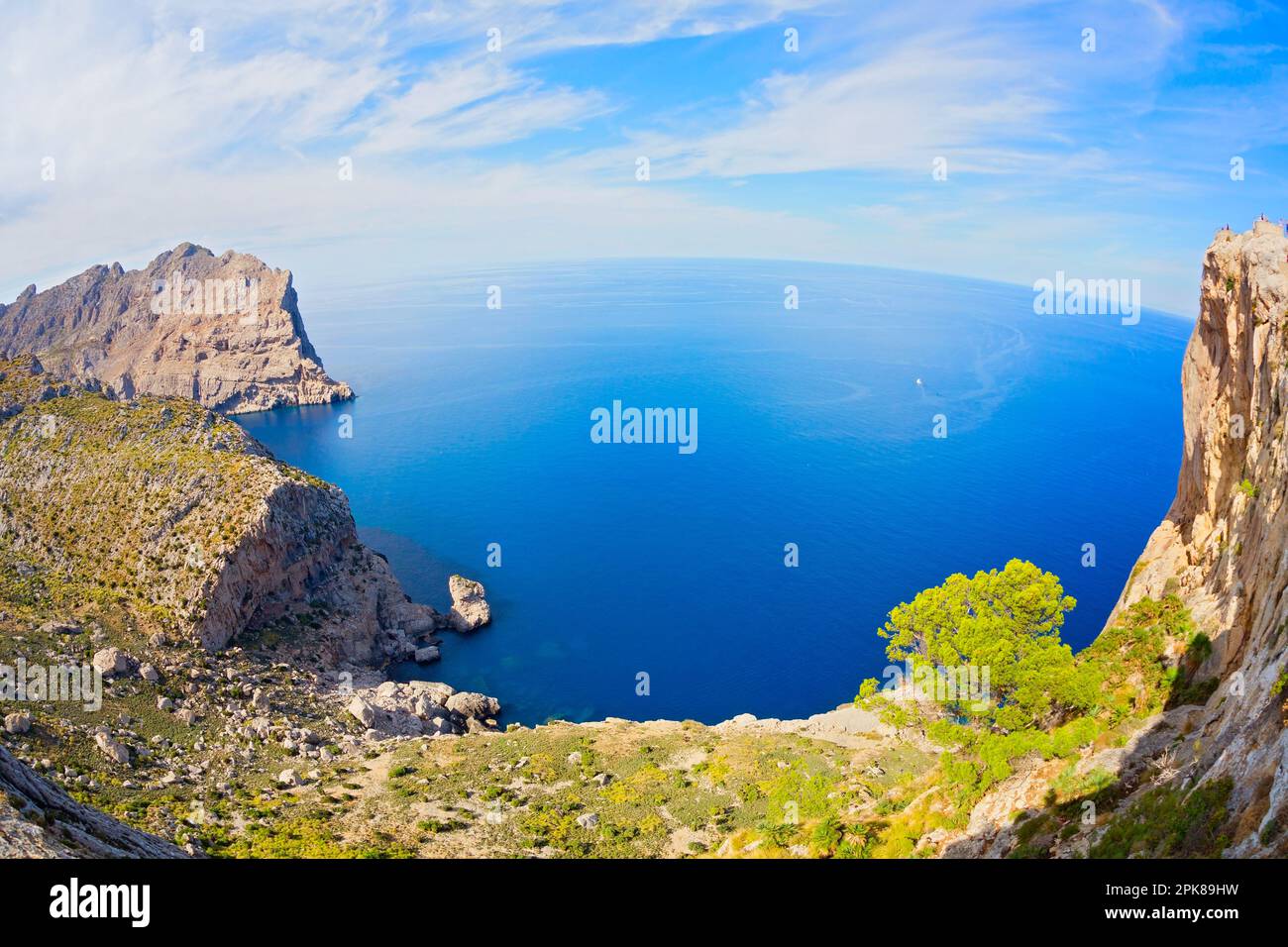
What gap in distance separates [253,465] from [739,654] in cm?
5810

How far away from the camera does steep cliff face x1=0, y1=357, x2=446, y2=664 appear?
71188mm

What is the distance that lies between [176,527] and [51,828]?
2231 inches

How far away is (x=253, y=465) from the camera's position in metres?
81.1

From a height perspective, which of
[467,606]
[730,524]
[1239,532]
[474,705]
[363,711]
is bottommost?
[474,705]

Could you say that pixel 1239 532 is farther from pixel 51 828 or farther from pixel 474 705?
pixel 474 705

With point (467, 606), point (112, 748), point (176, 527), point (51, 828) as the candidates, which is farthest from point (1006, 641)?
point (176, 527)

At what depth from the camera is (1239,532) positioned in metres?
33.9

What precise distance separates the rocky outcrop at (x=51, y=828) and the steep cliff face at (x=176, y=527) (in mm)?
40923

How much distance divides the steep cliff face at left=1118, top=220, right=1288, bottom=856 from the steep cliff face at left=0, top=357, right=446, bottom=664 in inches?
2875

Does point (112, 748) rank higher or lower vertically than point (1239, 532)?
lower

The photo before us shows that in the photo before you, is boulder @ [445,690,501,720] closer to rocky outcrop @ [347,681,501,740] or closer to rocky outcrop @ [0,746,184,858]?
rocky outcrop @ [347,681,501,740]

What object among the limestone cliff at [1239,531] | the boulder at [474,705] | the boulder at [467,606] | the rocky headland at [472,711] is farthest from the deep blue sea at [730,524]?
the limestone cliff at [1239,531]

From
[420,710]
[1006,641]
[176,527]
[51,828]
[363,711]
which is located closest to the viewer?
[51,828]

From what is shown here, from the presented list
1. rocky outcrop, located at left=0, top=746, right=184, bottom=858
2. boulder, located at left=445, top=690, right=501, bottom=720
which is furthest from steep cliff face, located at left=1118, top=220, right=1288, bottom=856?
boulder, located at left=445, top=690, right=501, bottom=720
